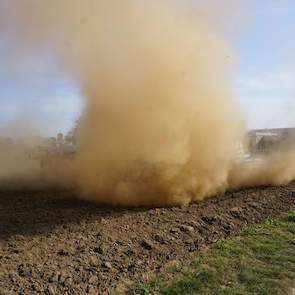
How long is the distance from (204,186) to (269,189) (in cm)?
213

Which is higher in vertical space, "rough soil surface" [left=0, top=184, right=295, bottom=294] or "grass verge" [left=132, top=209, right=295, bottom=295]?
"rough soil surface" [left=0, top=184, right=295, bottom=294]

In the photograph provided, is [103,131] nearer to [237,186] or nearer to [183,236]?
[183,236]

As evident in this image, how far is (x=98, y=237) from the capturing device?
7223 mm

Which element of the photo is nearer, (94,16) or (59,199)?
(94,16)

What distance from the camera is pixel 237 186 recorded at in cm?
1188

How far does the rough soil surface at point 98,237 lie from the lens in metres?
5.80

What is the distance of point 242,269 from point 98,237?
2240mm

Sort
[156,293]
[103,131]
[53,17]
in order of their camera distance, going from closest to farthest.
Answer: [156,293] → [53,17] → [103,131]

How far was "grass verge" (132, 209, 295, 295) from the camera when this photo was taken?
5.79 metres

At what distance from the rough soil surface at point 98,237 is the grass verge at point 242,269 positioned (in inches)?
12.4

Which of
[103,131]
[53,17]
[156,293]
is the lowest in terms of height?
[156,293]

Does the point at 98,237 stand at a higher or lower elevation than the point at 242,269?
higher

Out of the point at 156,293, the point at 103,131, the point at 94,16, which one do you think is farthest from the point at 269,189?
the point at 156,293

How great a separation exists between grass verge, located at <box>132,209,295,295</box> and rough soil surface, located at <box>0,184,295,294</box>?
315 mm
